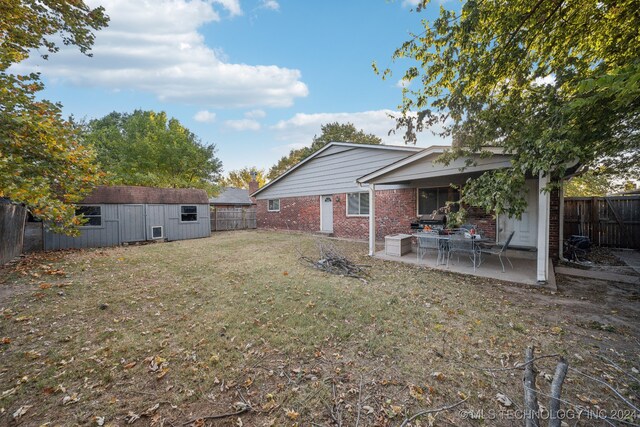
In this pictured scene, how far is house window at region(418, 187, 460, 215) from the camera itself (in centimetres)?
916

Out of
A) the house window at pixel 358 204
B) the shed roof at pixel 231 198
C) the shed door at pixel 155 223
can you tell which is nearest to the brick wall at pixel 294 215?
the house window at pixel 358 204

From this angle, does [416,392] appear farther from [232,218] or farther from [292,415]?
[232,218]

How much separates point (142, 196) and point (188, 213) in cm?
248

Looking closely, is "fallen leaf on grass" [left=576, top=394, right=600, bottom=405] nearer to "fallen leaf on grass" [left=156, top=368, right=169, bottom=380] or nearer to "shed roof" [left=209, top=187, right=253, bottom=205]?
"fallen leaf on grass" [left=156, top=368, right=169, bottom=380]

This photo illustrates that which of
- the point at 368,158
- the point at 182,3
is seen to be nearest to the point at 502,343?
the point at 368,158

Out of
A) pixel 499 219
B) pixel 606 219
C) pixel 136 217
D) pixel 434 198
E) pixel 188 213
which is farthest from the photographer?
pixel 188 213

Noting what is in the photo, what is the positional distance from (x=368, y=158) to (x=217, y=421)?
36.4 feet

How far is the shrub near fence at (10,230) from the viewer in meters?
7.03

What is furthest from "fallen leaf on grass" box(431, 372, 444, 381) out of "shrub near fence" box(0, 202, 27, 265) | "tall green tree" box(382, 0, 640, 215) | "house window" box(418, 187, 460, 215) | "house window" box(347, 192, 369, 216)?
"shrub near fence" box(0, 202, 27, 265)

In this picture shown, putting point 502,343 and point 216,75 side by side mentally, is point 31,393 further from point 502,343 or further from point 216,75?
point 216,75

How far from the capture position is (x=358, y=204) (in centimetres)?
1240

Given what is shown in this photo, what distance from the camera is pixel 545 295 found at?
4.93 metres

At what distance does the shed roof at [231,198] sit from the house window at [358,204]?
14.1 metres

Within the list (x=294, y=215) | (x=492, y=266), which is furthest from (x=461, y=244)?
(x=294, y=215)
